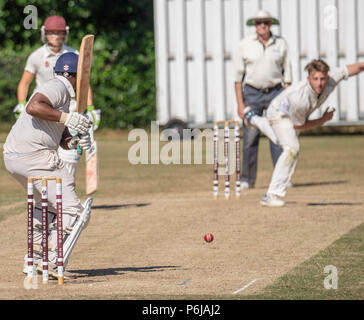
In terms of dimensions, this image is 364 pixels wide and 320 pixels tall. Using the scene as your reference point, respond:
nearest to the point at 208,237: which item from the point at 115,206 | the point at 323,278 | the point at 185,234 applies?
the point at 185,234

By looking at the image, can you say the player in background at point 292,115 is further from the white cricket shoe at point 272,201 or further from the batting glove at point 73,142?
the batting glove at point 73,142

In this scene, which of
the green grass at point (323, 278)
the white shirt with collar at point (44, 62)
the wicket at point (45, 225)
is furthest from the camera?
the white shirt with collar at point (44, 62)

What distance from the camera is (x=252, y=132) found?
1373 centimetres

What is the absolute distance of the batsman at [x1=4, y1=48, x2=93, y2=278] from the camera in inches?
297

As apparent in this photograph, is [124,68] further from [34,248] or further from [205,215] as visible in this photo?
[34,248]

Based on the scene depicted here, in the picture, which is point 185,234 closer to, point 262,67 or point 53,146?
point 53,146

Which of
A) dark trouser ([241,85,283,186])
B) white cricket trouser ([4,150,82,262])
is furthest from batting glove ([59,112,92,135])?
dark trouser ([241,85,283,186])

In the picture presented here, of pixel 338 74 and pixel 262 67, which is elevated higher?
pixel 262 67

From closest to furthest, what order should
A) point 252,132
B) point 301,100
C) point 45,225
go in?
point 45,225 < point 301,100 < point 252,132

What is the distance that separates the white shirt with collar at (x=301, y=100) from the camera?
444 inches

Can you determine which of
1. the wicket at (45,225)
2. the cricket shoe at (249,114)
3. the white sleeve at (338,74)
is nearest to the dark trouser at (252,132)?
the cricket shoe at (249,114)

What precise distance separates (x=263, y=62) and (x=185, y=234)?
4.01 metres

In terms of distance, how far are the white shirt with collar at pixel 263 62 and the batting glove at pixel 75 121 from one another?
19.8 feet
